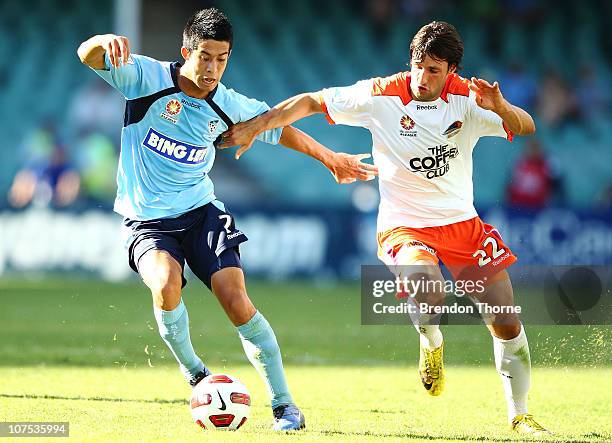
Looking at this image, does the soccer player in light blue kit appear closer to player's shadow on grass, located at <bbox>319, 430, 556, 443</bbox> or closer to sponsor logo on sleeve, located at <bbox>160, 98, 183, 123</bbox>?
sponsor logo on sleeve, located at <bbox>160, 98, 183, 123</bbox>

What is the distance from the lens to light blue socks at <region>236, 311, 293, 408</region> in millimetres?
6691

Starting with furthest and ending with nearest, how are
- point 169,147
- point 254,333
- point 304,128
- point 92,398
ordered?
1. point 304,128
2. point 92,398
3. point 169,147
4. point 254,333

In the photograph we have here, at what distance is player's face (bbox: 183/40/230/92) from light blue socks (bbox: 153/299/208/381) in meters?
1.40

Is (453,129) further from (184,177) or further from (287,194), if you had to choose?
(287,194)

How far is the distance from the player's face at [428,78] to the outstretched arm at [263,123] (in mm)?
699

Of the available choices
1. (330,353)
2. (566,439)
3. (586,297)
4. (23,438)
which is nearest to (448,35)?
(566,439)

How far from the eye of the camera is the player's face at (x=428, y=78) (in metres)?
6.91

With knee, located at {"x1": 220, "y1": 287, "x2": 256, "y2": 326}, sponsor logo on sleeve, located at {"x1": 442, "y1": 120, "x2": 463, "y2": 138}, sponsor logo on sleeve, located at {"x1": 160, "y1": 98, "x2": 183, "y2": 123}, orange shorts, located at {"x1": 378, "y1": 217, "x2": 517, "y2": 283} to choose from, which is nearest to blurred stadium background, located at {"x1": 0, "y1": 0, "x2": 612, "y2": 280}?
orange shorts, located at {"x1": 378, "y1": 217, "x2": 517, "y2": 283}

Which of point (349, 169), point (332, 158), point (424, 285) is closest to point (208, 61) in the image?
point (332, 158)

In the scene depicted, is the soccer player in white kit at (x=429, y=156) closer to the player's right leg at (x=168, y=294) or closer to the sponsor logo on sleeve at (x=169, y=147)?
the sponsor logo on sleeve at (x=169, y=147)

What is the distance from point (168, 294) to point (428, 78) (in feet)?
6.86

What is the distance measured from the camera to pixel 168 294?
672cm

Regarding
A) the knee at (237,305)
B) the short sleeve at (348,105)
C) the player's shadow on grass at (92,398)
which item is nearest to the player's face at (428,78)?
the short sleeve at (348,105)

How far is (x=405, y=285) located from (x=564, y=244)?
9769mm
